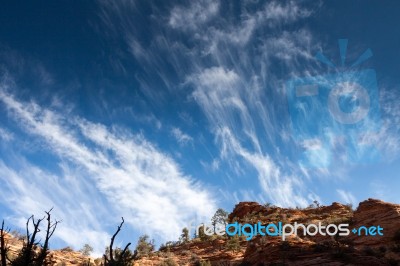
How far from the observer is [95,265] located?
31.4m

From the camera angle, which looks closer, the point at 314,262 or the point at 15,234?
the point at 314,262

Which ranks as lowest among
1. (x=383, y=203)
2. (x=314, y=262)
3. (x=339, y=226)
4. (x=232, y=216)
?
(x=314, y=262)

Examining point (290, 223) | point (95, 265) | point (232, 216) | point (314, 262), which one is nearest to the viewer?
point (314, 262)

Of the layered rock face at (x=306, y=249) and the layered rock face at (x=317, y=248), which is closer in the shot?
the layered rock face at (x=317, y=248)

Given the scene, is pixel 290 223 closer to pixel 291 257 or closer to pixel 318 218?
pixel 318 218

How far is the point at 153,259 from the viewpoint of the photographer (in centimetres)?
3312

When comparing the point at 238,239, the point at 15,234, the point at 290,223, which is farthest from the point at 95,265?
the point at 290,223

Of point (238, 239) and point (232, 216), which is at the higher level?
point (232, 216)

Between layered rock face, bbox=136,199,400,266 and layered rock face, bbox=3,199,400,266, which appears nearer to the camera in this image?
layered rock face, bbox=136,199,400,266

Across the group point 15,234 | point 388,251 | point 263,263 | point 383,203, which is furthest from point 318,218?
point 15,234

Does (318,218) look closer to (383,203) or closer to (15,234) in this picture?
(383,203)

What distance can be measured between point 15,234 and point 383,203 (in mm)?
44405

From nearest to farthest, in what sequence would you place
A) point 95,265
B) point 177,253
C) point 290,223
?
point 95,265 < point 177,253 < point 290,223

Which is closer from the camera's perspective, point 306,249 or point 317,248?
point 317,248
